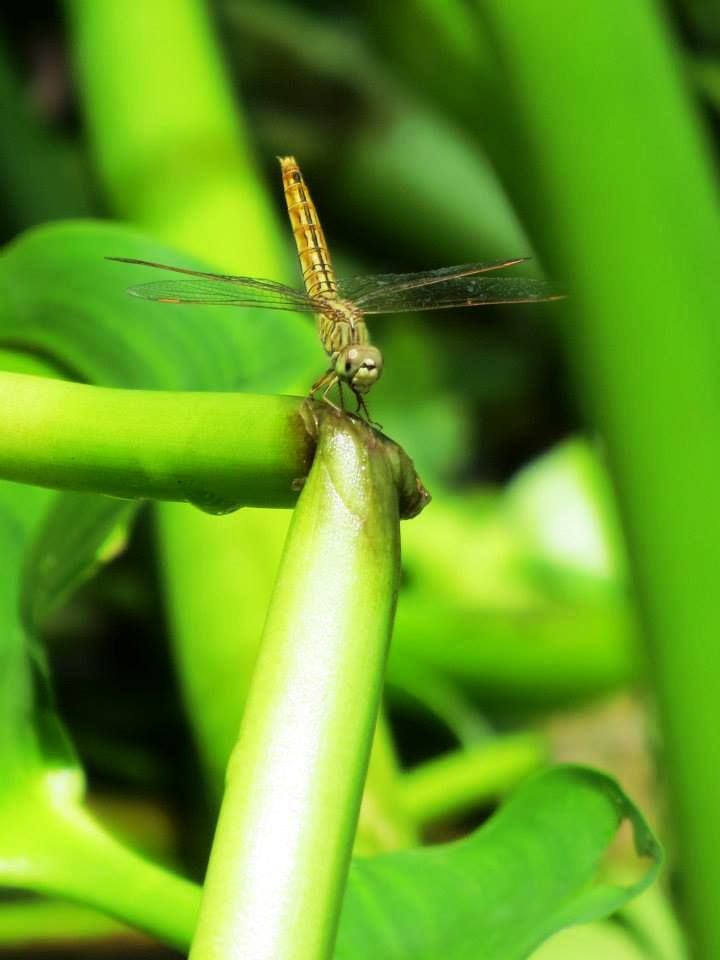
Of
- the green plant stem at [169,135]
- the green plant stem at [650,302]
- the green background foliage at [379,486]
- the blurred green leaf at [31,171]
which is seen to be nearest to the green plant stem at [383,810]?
the green background foliage at [379,486]

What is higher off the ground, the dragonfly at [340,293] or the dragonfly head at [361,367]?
the dragonfly at [340,293]

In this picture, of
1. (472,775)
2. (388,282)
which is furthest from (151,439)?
(472,775)

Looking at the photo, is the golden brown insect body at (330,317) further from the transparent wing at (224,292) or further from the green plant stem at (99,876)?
the green plant stem at (99,876)

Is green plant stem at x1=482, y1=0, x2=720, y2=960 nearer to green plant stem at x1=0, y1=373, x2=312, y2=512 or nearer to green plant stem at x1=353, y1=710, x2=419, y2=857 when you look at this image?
green plant stem at x1=353, y1=710, x2=419, y2=857

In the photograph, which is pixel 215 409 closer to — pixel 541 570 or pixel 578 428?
pixel 541 570

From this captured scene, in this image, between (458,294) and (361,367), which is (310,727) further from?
(458,294)

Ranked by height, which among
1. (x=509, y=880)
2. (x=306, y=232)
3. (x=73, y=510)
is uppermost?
(x=306, y=232)

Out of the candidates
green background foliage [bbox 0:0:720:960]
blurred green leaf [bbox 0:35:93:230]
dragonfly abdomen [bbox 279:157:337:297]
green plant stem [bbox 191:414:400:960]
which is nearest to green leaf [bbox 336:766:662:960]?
green background foliage [bbox 0:0:720:960]
